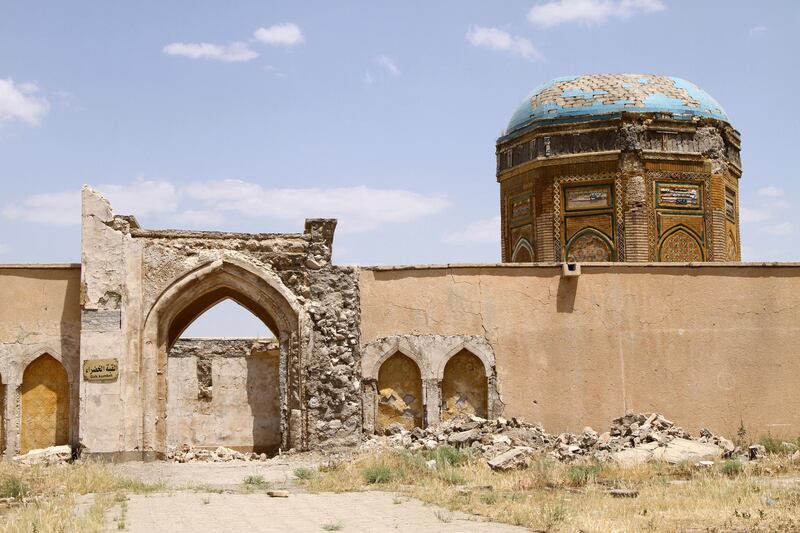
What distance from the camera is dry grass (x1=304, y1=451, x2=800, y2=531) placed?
9062 millimetres

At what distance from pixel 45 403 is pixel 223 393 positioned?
18.2ft

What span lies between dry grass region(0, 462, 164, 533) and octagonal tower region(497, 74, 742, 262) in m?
13.4

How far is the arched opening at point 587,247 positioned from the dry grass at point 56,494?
13.2 meters

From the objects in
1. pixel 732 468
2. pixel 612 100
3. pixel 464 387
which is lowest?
pixel 732 468

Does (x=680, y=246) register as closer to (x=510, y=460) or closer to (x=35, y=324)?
(x=510, y=460)

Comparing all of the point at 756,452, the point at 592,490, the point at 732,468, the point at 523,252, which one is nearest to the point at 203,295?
the point at 592,490

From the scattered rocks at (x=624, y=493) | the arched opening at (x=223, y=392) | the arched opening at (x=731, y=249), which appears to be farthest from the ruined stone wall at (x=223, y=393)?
the arched opening at (x=731, y=249)

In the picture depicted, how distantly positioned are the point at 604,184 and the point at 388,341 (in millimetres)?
9589

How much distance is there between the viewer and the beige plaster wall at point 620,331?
51.9 ft

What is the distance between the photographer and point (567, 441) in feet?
49.4

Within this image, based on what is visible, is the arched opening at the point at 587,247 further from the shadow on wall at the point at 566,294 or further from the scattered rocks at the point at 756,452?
the scattered rocks at the point at 756,452

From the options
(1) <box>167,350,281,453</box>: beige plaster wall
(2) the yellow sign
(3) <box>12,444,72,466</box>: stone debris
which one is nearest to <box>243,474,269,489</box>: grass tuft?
(2) the yellow sign

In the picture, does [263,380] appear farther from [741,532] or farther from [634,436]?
[741,532]

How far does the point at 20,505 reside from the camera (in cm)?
1027
